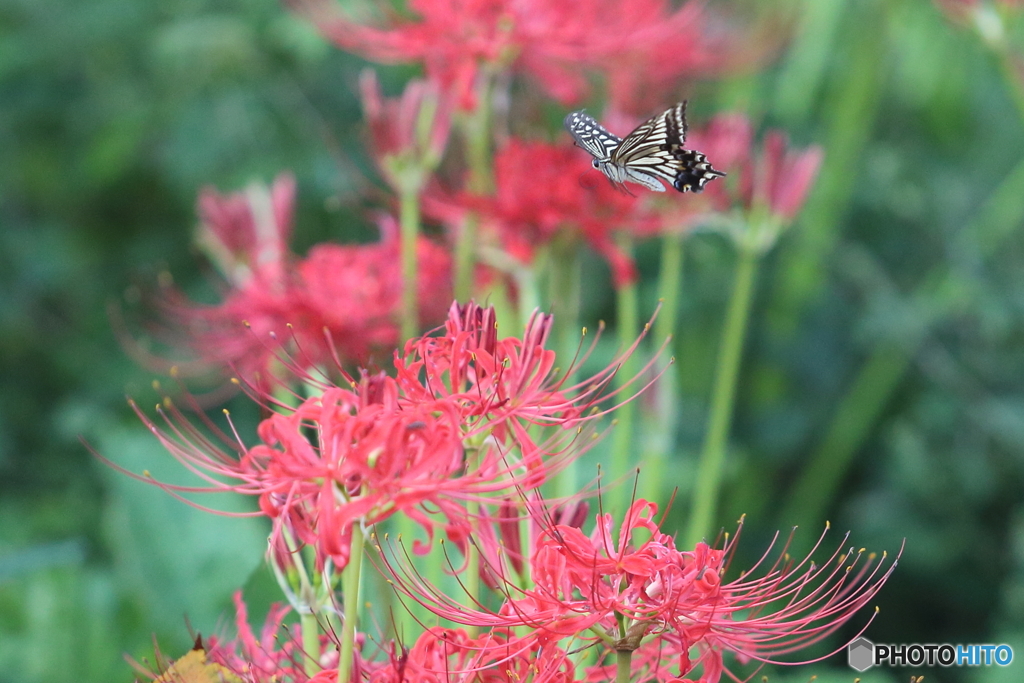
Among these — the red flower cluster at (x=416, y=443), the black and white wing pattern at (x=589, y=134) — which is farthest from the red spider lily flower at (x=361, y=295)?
the red flower cluster at (x=416, y=443)

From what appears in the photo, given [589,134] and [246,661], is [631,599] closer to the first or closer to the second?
[246,661]

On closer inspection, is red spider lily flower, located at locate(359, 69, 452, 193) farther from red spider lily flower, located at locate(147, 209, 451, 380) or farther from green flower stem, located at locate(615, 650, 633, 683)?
green flower stem, located at locate(615, 650, 633, 683)

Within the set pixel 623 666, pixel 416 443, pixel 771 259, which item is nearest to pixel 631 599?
pixel 623 666

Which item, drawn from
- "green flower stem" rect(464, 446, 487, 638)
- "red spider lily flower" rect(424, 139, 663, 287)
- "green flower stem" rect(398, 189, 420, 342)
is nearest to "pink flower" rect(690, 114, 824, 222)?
"red spider lily flower" rect(424, 139, 663, 287)

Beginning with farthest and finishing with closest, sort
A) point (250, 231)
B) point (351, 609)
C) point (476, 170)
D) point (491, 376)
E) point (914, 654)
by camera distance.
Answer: point (250, 231)
point (476, 170)
point (914, 654)
point (491, 376)
point (351, 609)

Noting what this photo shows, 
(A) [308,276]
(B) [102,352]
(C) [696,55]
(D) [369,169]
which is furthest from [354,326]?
(B) [102,352]

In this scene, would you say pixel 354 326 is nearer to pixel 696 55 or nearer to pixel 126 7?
pixel 696 55

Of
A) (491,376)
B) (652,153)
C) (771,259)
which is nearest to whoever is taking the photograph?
(491,376)
